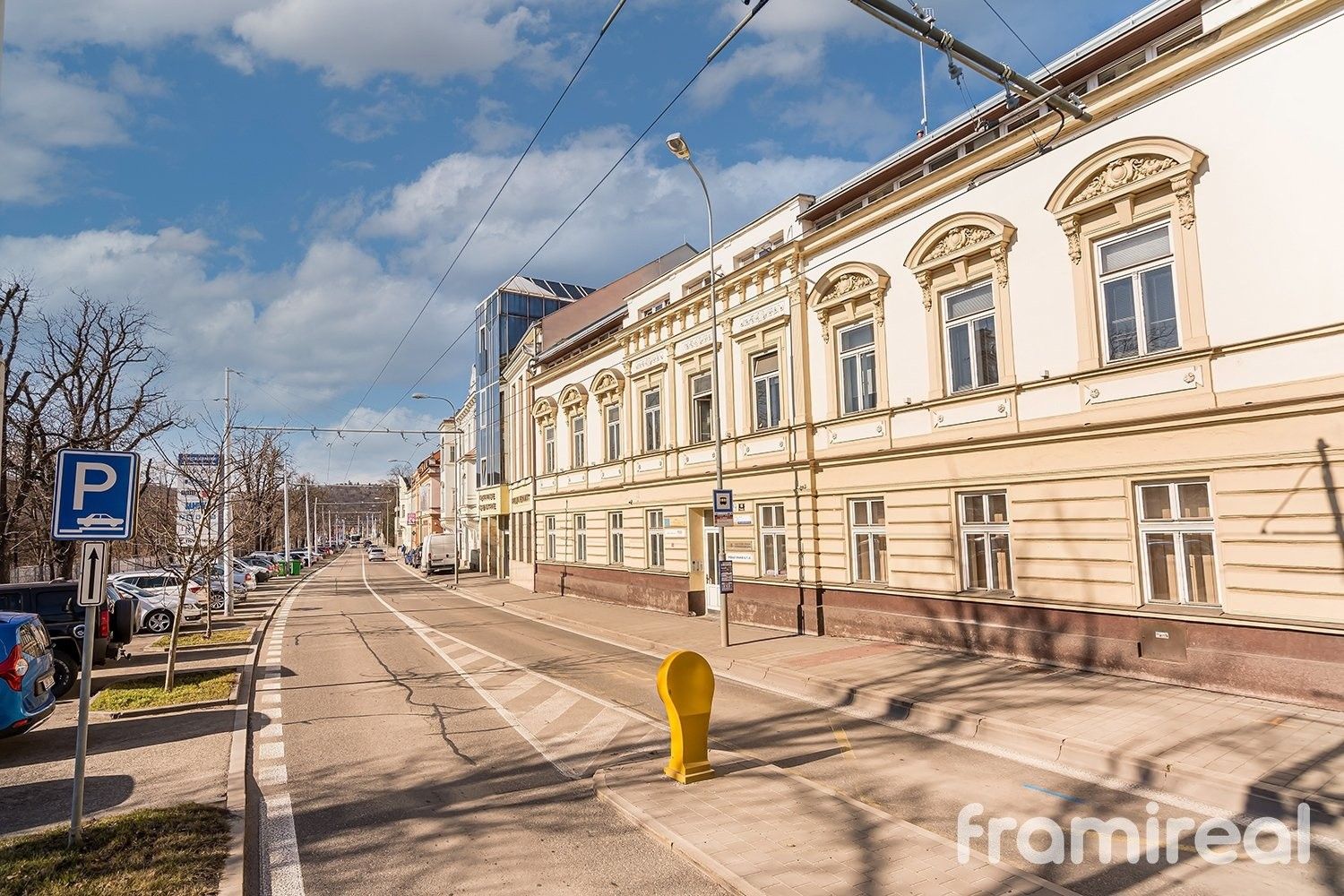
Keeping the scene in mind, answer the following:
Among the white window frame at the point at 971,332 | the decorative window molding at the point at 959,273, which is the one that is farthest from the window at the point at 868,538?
the white window frame at the point at 971,332

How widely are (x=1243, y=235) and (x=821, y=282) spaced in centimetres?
820

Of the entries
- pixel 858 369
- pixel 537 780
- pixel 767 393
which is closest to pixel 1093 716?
pixel 537 780

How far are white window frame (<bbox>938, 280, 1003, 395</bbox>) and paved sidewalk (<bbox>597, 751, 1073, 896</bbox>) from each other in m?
8.75

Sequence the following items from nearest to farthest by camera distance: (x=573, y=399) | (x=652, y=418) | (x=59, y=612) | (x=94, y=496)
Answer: (x=94, y=496) → (x=59, y=612) → (x=652, y=418) → (x=573, y=399)

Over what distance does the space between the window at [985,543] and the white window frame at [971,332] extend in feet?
6.43

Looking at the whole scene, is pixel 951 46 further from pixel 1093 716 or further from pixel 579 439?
pixel 579 439

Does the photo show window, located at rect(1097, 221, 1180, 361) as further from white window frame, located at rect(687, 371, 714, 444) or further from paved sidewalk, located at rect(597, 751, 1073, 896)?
white window frame, located at rect(687, 371, 714, 444)

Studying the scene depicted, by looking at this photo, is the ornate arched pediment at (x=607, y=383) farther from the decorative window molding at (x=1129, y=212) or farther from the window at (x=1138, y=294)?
the window at (x=1138, y=294)

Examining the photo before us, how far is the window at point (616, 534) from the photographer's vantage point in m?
26.5

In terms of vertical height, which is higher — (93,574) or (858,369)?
(858,369)

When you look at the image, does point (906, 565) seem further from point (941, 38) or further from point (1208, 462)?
point (941, 38)

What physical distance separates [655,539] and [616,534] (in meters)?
3.05

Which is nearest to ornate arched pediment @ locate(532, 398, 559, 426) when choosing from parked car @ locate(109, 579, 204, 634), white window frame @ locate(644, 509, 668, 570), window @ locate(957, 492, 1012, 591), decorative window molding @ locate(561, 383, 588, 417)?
decorative window molding @ locate(561, 383, 588, 417)

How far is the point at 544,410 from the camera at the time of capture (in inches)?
1284
